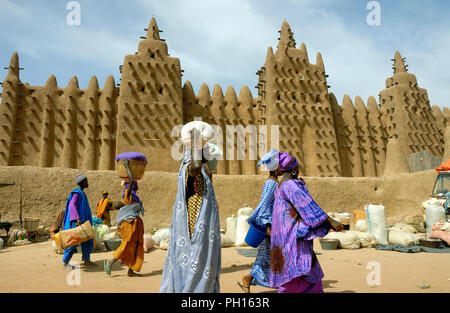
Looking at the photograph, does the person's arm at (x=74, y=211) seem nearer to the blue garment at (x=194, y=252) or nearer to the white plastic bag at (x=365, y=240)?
the blue garment at (x=194, y=252)

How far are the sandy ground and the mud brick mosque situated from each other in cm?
1295

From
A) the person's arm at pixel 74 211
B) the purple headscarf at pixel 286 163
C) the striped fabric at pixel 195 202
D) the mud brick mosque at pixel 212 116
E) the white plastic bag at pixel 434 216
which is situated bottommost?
the white plastic bag at pixel 434 216

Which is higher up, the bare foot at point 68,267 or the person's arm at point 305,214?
the person's arm at point 305,214

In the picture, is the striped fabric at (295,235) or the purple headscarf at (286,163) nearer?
the striped fabric at (295,235)

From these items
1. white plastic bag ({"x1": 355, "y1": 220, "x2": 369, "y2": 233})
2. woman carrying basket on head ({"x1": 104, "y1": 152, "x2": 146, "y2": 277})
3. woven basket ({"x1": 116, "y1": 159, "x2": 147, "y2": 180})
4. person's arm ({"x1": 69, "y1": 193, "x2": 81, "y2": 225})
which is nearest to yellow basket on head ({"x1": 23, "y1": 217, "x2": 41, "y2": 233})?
person's arm ({"x1": 69, "y1": 193, "x2": 81, "y2": 225})

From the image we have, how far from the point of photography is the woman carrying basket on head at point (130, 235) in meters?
4.84

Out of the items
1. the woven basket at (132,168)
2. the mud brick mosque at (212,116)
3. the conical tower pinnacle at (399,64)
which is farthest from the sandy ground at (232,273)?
the conical tower pinnacle at (399,64)

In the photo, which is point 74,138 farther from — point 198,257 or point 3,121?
point 198,257

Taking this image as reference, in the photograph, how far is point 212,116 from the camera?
2206 centimetres

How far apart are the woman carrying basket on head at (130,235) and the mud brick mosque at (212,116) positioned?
14242 millimetres

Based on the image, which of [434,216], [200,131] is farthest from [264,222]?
[434,216]

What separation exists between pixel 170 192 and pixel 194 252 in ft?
34.3
